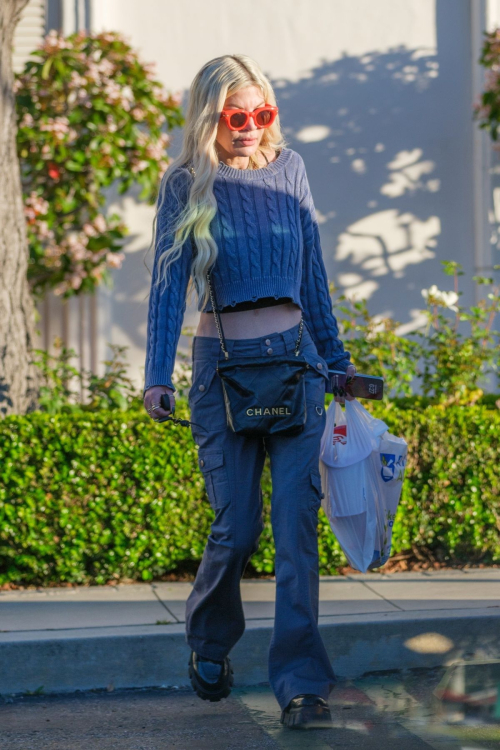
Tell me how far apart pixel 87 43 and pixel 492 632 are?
4.92 meters

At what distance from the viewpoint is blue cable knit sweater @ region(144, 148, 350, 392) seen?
299cm

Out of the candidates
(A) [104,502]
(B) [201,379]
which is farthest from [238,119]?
(A) [104,502]

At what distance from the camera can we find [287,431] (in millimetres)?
2961

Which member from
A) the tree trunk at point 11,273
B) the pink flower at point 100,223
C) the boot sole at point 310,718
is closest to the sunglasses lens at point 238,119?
the boot sole at point 310,718

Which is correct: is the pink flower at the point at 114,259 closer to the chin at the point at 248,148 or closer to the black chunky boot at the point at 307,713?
the chin at the point at 248,148

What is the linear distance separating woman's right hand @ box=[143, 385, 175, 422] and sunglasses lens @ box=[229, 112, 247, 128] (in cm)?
85

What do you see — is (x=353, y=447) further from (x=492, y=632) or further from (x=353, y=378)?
(x=492, y=632)

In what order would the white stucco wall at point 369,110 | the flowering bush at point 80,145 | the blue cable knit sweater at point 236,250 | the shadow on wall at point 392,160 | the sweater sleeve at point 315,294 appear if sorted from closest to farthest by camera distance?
1. the blue cable knit sweater at point 236,250
2. the sweater sleeve at point 315,294
3. the flowering bush at point 80,145
4. the white stucco wall at point 369,110
5. the shadow on wall at point 392,160

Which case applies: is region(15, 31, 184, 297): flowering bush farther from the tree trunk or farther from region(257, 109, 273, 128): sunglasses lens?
region(257, 109, 273, 128): sunglasses lens

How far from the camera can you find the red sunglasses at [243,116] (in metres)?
2.99

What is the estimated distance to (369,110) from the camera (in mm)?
7574

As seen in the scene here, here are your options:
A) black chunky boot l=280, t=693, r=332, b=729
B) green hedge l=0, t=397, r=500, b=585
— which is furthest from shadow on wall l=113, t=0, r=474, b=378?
black chunky boot l=280, t=693, r=332, b=729

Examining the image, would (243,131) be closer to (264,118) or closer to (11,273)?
(264,118)

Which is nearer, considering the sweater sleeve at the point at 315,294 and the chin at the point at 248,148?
the chin at the point at 248,148
